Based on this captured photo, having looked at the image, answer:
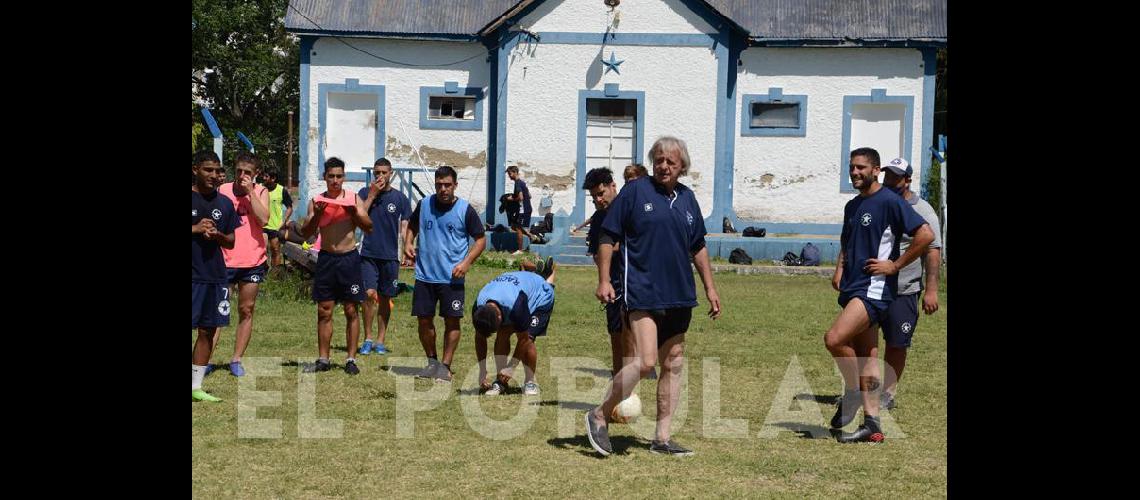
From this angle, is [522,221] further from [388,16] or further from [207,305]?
[207,305]

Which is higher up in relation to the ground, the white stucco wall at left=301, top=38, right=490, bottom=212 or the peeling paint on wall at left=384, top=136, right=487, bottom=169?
the white stucco wall at left=301, top=38, right=490, bottom=212

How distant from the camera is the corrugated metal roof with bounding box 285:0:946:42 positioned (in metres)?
28.8

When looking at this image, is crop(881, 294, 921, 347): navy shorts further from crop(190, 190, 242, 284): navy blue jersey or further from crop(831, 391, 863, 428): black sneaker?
crop(190, 190, 242, 284): navy blue jersey

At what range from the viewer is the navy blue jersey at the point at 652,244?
8172 mm

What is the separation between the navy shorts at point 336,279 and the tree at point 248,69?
38.1 meters

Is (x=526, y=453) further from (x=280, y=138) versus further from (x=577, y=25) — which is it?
(x=280, y=138)

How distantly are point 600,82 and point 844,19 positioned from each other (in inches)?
232

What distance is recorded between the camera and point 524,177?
28359mm

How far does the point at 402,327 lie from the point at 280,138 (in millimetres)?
38211

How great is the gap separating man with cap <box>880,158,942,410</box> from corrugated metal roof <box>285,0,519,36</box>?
65.1 ft

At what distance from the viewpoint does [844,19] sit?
29.2 meters

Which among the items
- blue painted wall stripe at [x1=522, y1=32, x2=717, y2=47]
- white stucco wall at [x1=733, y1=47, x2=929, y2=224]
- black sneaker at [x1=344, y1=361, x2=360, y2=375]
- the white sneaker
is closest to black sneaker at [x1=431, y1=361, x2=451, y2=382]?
the white sneaker

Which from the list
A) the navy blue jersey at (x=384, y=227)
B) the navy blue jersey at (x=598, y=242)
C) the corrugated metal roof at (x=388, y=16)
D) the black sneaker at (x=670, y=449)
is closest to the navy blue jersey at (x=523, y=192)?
the corrugated metal roof at (x=388, y=16)

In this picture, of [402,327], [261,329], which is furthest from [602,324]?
[261,329]
